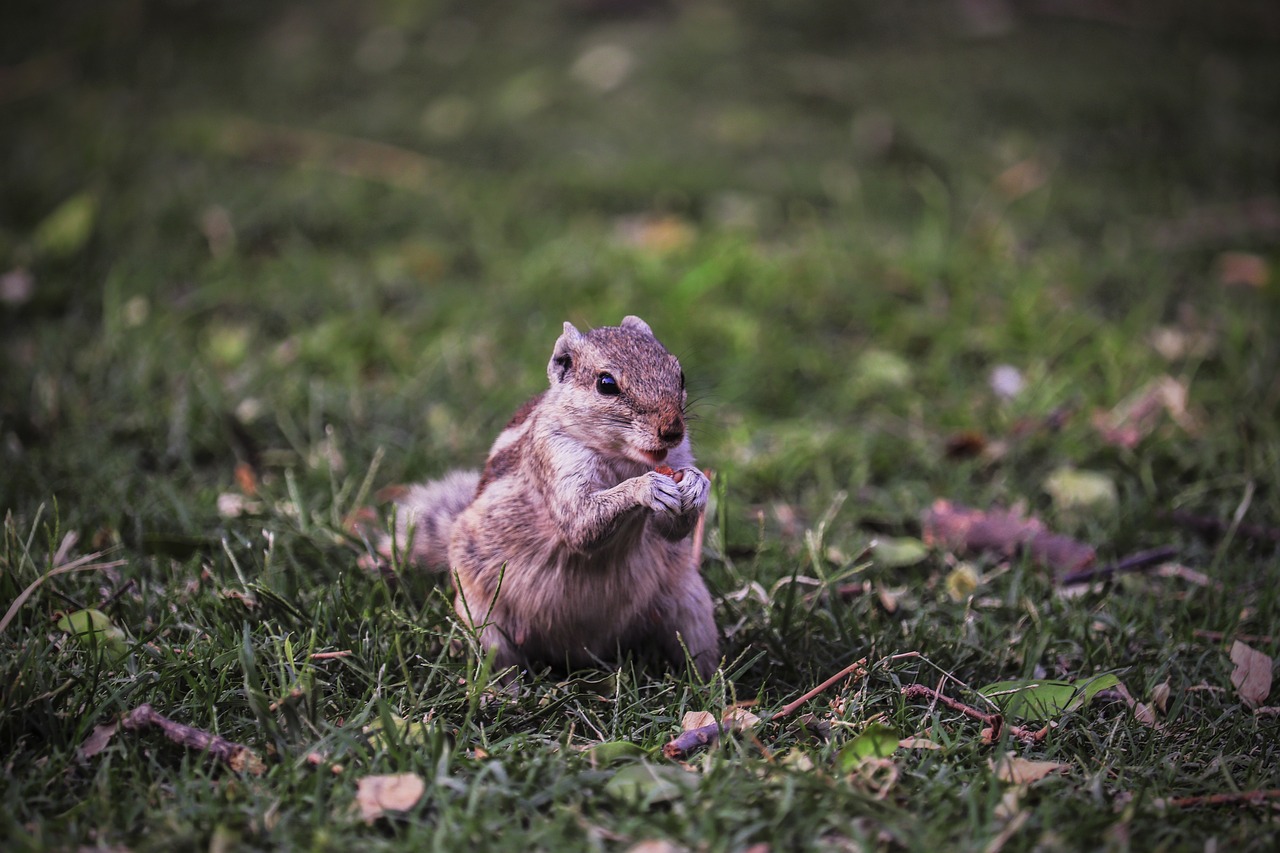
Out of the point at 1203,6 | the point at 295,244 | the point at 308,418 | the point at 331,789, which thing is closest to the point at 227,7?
the point at 295,244

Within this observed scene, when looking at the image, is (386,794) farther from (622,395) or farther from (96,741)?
(622,395)

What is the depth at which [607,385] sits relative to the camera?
259 cm

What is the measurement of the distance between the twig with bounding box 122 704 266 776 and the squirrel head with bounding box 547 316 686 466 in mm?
965

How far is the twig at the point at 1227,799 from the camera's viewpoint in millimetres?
2129

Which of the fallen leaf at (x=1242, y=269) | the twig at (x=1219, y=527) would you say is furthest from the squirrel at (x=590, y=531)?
the fallen leaf at (x=1242, y=269)

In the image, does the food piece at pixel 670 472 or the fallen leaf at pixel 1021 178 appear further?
the fallen leaf at pixel 1021 178

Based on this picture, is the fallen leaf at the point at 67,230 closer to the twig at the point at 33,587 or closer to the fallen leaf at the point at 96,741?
the twig at the point at 33,587

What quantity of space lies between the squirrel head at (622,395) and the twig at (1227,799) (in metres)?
1.21

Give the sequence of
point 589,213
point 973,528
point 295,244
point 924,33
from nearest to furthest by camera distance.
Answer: point 973,528 < point 295,244 < point 589,213 < point 924,33

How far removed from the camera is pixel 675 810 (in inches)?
82.4

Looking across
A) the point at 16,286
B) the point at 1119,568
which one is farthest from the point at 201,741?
the point at 16,286

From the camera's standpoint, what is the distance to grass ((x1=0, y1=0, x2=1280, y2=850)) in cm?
219

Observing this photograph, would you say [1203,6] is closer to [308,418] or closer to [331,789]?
[308,418]

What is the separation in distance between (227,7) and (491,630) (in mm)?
7519
